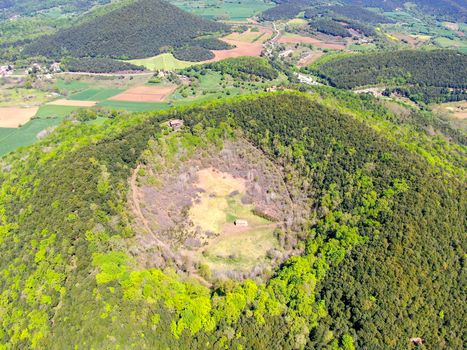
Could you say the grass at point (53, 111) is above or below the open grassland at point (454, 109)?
below

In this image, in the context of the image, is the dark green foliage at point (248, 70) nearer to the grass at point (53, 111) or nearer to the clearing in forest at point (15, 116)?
the grass at point (53, 111)

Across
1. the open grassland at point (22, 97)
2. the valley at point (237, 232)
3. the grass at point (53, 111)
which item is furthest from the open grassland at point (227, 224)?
the open grassland at point (22, 97)

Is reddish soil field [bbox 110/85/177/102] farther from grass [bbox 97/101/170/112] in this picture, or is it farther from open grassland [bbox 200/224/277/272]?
open grassland [bbox 200/224/277/272]

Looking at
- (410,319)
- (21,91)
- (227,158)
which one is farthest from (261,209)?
(21,91)

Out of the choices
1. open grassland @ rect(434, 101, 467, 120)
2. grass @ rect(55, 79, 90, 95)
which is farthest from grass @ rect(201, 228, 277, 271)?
grass @ rect(55, 79, 90, 95)

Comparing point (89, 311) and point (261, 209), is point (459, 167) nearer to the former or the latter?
point (261, 209)

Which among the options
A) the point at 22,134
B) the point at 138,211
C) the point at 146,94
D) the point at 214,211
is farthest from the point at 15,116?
the point at 214,211

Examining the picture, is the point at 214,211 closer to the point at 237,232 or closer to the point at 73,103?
the point at 237,232
